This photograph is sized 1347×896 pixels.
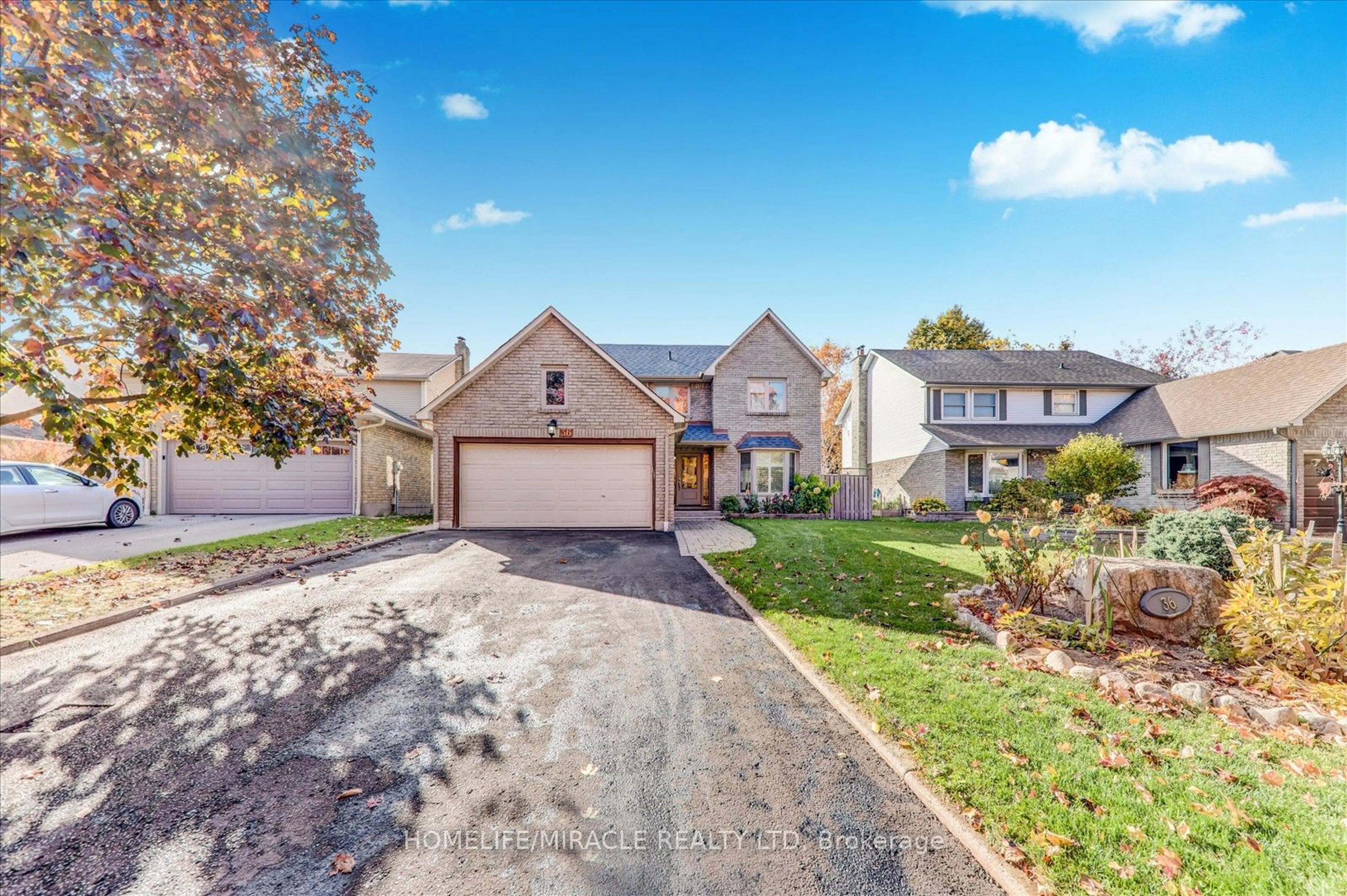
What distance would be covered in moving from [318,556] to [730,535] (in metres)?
9.02

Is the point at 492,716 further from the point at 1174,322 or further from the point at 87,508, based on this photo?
the point at 1174,322

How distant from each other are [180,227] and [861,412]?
26796 millimetres

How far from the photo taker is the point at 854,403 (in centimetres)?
2731

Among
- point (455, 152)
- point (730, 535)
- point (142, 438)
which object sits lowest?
point (730, 535)

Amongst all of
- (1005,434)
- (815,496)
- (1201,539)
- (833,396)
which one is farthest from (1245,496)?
(833,396)

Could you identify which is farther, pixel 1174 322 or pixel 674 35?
pixel 1174 322

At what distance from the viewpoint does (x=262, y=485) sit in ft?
52.3

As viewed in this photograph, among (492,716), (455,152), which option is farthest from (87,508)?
(492,716)

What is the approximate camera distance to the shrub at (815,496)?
62.4ft

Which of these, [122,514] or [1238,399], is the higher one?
[1238,399]

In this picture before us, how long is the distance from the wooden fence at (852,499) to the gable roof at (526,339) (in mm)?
8156

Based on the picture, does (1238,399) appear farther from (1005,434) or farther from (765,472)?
(765,472)

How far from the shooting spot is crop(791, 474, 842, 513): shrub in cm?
1902

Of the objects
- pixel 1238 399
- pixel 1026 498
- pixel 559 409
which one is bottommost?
pixel 1026 498
